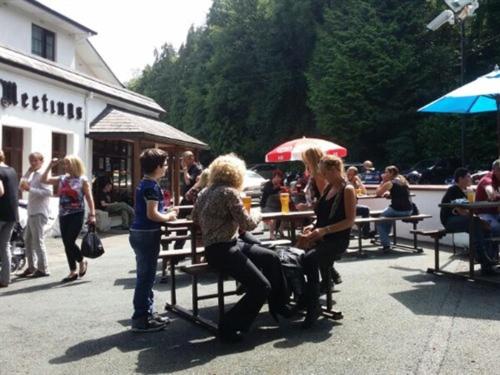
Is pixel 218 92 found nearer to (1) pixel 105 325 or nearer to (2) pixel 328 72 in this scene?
(2) pixel 328 72

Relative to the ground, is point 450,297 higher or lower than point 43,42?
lower

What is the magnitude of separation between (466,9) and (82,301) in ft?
42.0

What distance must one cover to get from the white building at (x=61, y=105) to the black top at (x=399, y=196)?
719 centimetres

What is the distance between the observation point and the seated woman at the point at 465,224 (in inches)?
290

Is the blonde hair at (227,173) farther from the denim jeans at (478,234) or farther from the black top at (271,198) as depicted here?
the black top at (271,198)

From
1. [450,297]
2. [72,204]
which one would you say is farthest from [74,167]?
[450,297]

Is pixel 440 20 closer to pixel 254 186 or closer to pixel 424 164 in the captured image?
pixel 254 186

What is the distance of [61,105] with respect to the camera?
14.1 meters

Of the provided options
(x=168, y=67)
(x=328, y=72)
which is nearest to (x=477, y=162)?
(x=328, y=72)

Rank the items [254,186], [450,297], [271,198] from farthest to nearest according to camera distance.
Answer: [254,186] < [271,198] < [450,297]

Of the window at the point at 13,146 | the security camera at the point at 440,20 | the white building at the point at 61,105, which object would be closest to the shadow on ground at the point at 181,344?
→ the white building at the point at 61,105

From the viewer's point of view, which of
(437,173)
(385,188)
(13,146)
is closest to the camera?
(385,188)

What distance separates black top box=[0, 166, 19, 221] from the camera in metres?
7.15

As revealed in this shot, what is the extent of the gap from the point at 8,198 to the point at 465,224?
6027 mm
